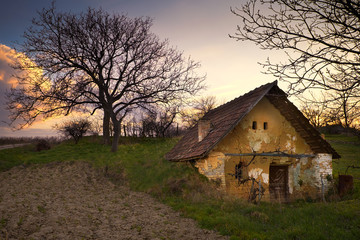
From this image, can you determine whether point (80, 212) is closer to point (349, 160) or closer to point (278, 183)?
point (278, 183)

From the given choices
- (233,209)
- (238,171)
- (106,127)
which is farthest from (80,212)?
(106,127)

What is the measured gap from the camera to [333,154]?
41.5 ft

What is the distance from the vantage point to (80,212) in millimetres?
8266

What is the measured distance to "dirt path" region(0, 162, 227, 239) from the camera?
6.26 metres

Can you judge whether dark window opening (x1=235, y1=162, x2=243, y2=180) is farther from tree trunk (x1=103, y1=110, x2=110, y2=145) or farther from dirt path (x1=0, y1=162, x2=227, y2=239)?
tree trunk (x1=103, y1=110, x2=110, y2=145)

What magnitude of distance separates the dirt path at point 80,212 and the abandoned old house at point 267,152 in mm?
3453

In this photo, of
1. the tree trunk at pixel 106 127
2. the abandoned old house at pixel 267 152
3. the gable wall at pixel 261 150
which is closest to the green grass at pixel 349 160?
the abandoned old house at pixel 267 152

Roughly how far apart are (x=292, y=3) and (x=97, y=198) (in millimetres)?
10185

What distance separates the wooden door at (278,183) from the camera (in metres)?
12.4

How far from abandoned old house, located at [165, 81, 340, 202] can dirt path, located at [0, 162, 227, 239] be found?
3453 millimetres

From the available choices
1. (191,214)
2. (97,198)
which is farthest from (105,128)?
(191,214)

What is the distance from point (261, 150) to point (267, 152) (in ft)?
1.15

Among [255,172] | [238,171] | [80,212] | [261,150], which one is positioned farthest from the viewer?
[261,150]

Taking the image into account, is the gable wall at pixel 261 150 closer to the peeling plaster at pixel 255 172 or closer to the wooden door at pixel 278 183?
the peeling plaster at pixel 255 172
